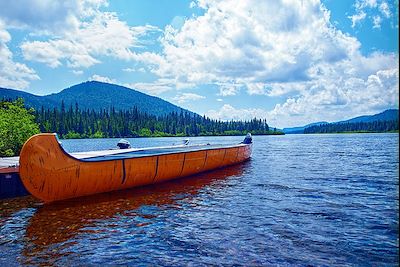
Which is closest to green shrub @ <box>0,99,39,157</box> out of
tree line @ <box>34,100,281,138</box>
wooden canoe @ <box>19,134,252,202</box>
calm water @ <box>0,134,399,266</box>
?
calm water @ <box>0,134,399,266</box>

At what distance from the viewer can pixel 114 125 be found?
149750 mm

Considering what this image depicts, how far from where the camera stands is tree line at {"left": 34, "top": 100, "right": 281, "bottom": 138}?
434 feet

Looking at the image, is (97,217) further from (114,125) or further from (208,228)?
(114,125)

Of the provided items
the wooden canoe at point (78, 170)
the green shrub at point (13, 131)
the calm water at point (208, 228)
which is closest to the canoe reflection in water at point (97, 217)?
the calm water at point (208, 228)

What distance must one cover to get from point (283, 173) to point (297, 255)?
15.6m

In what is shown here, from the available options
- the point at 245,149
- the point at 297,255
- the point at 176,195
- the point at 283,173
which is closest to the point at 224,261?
the point at 297,255

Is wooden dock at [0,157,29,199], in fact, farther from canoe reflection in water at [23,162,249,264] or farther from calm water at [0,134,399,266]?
canoe reflection in water at [23,162,249,264]

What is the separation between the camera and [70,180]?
1312 centimetres

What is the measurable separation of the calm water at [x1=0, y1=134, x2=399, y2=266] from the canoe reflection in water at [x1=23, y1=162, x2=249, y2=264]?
3cm

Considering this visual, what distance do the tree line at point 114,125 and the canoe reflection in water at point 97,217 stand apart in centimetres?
11463

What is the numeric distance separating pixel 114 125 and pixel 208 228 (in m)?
146

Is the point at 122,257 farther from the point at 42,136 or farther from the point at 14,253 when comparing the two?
the point at 42,136

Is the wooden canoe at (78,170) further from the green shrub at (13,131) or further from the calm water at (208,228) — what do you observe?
the green shrub at (13,131)

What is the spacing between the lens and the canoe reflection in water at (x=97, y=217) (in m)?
8.57
